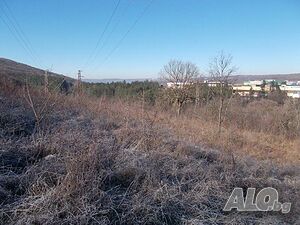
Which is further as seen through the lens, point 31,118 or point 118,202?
point 31,118

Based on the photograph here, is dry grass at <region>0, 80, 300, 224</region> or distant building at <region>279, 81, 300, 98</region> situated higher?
distant building at <region>279, 81, 300, 98</region>

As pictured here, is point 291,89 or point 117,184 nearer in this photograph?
point 117,184

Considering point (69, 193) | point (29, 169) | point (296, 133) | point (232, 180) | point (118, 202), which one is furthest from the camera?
point (296, 133)

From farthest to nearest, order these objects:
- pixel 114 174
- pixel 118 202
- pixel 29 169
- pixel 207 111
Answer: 1. pixel 207 111
2. pixel 114 174
3. pixel 29 169
4. pixel 118 202

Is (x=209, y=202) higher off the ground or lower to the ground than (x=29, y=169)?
lower

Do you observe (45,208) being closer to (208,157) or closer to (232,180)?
(232,180)

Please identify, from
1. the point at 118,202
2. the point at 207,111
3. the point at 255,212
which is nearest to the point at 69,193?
the point at 118,202

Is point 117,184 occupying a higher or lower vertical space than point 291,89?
lower

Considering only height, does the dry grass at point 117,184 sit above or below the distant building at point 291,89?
→ below

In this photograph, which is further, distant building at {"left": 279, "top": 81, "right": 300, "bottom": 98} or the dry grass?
distant building at {"left": 279, "top": 81, "right": 300, "bottom": 98}

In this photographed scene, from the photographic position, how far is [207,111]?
21969 millimetres

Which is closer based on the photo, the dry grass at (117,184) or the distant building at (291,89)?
the dry grass at (117,184)

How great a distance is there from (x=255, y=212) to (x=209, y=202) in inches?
26.2


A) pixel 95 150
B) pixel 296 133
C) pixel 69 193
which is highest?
pixel 95 150
